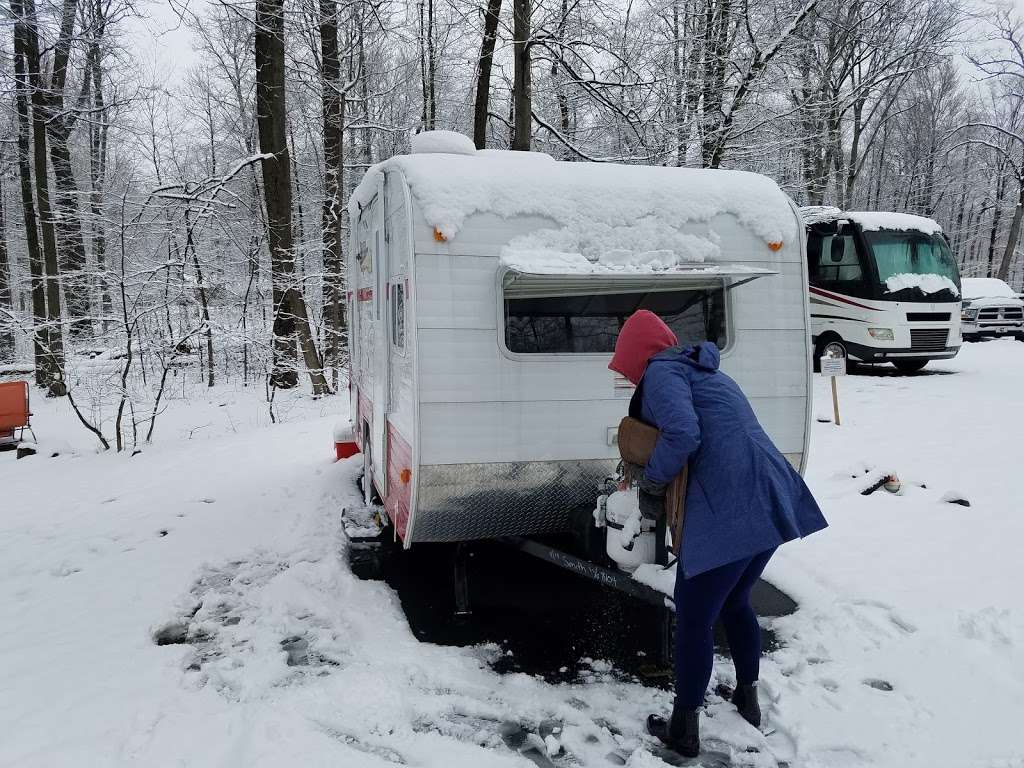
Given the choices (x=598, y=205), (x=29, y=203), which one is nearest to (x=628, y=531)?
(x=598, y=205)

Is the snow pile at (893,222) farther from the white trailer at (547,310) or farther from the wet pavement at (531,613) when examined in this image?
the wet pavement at (531,613)

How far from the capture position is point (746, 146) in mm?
15328

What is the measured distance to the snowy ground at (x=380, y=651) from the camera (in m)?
3.00

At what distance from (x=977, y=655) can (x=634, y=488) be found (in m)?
Result: 1.99

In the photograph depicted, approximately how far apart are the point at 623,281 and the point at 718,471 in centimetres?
138

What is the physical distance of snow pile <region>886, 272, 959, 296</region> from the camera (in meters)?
12.1

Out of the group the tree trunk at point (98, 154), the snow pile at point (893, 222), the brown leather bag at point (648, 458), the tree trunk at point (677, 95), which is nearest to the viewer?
the brown leather bag at point (648, 458)

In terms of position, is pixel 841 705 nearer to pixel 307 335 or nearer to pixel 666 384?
pixel 666 384

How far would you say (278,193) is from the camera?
12383mm

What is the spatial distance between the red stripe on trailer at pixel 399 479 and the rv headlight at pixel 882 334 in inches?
414

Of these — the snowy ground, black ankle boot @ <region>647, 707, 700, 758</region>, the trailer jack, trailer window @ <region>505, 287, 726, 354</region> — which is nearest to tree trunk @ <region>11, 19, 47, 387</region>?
the snowy ground

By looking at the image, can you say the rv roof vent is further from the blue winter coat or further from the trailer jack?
the trailer jack

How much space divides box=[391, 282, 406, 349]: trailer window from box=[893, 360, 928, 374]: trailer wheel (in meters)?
11.9

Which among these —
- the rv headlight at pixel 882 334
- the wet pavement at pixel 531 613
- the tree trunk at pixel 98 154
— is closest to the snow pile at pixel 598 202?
the wet pavement at pixel 531 613
